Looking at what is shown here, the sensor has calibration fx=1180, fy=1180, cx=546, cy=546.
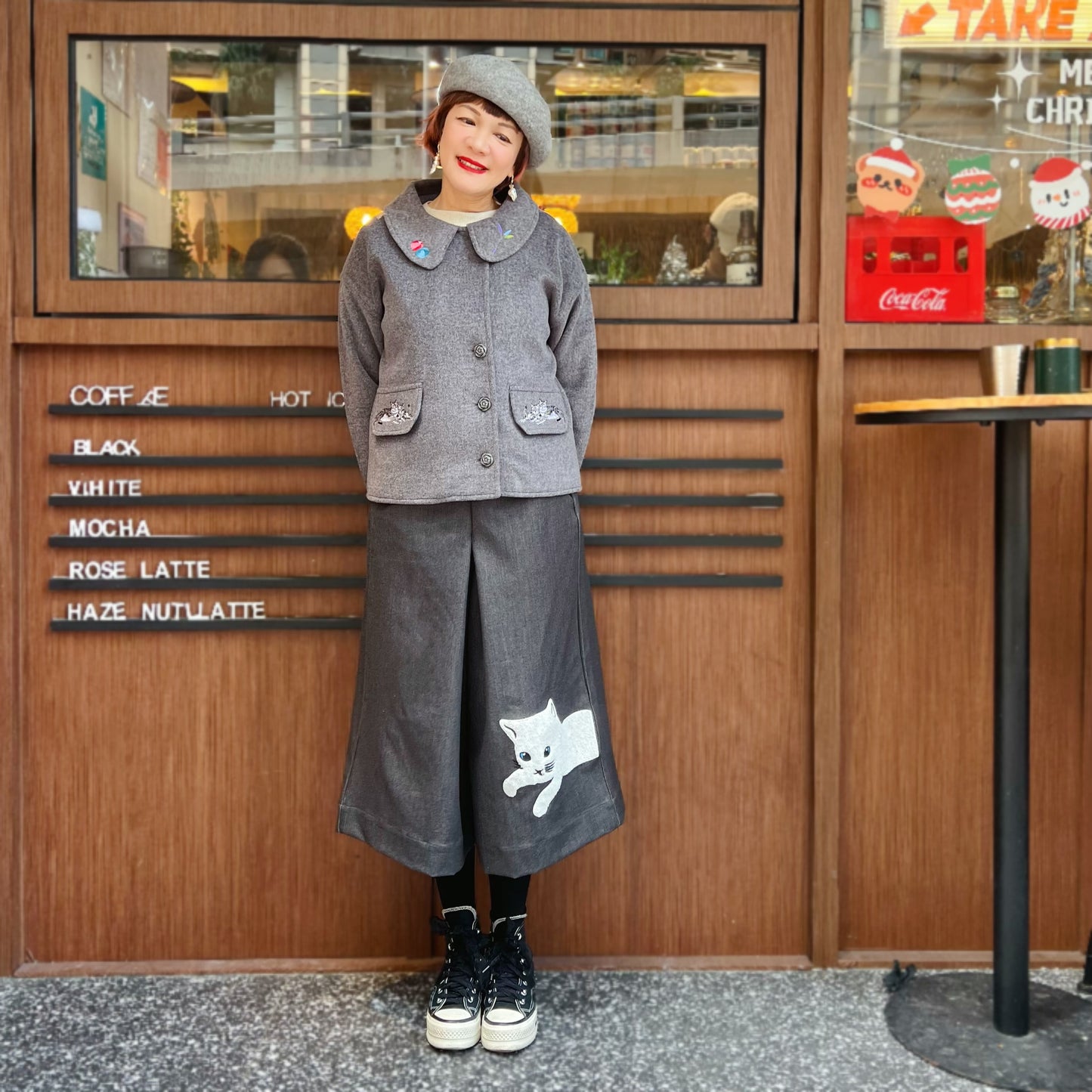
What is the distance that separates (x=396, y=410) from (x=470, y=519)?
235mm

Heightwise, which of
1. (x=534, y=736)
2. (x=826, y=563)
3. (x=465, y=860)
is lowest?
(x=465, y=860)

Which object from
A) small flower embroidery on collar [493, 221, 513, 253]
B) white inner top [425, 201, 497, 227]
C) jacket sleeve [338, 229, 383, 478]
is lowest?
jacket sleeve [338, 229, 383, 478]

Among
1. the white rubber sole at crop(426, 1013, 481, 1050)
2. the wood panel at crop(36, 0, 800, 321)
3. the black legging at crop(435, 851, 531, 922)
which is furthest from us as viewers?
the wood panel at crop(36, 0, 800, 321)

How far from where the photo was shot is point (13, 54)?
7.80ft

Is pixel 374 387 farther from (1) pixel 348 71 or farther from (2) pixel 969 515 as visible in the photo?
(2) pixel 969 515

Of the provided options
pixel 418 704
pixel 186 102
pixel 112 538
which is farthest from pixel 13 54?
pixel 418 704

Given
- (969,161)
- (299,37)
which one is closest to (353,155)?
(299,37)

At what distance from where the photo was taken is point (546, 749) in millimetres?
2154

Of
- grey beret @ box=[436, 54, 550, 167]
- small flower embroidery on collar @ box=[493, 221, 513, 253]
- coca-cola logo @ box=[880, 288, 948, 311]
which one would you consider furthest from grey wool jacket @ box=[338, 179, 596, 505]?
coca-cola logo @ box=[880, 288, 948, 311]

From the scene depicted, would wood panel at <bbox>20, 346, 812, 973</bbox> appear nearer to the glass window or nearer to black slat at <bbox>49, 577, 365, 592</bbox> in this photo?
black slat at <bbox>49, 577, 365, 592</bbox>

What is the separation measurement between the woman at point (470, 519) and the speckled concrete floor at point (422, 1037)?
11cm

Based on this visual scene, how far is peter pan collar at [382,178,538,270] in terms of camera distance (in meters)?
2.13

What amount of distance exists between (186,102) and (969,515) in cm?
186

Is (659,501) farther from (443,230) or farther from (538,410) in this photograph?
(443,230)
